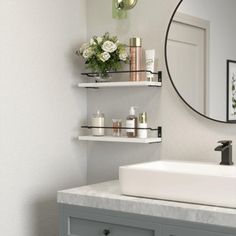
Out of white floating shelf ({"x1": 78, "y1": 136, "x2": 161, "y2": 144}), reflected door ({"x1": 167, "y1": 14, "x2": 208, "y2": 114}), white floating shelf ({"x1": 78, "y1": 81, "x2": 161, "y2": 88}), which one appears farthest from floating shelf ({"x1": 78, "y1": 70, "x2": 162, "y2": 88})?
white floating shelf ({"x1": 78, "y1": 136, "x2": 161, "y2": 144})

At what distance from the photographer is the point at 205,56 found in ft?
7.98

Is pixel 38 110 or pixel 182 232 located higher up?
pixel 38 110

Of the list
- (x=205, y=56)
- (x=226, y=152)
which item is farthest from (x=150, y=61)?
(x=226, y=152)

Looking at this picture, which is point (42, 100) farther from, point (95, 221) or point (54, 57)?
point (95, 221)

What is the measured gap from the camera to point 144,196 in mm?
2094

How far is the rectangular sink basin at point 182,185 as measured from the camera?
6.15 ft

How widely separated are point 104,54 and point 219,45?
1.97 feet

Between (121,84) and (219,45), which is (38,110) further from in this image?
(219,45)

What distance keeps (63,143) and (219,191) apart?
1.15 m

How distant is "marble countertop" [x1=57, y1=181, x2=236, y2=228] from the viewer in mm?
1850

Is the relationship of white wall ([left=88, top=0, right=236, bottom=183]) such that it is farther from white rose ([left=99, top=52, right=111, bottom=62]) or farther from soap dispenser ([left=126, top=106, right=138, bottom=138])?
white rose ([left=99, top=52, right=111, bottom=62])

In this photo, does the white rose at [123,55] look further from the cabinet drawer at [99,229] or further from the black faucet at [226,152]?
the cabinet drawer at [99,229]

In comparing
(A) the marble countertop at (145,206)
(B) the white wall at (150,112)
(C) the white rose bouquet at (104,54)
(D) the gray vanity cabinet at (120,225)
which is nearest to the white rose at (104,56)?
(C) the white rose bouquet at (104,54)

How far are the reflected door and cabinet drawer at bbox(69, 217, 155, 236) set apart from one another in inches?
28.4
